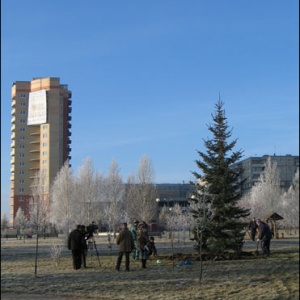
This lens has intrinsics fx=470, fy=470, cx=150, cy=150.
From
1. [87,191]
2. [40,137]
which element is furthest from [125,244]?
[40,137]

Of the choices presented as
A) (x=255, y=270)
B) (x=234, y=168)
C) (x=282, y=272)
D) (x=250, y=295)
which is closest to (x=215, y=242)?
(x=234, y=168)

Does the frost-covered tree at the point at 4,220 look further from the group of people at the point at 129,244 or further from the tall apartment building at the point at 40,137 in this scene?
the tall apartment building at the point at 40,137

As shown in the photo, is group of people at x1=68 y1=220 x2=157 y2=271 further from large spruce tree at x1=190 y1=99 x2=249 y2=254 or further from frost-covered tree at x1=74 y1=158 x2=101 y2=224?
frost-covered tree at x1=74 y1=158 x2=101 y2=224

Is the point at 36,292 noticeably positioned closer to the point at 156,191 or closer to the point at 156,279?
Answer: the point at 156,279

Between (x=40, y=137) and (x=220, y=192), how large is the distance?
87647 mm

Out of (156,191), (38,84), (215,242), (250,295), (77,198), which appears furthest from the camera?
(38,84)

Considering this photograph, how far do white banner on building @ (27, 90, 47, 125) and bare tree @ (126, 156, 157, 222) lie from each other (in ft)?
122

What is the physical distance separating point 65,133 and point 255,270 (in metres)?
90.6

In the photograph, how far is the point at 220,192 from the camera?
1972cm

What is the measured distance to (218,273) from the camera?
13523 millimetres

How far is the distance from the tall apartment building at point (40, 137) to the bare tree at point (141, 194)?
31.8 m

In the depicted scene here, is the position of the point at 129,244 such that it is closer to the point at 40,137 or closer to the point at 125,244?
the point at 125,244

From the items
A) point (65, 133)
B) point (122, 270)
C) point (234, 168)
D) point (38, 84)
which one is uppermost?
point (38, 84)

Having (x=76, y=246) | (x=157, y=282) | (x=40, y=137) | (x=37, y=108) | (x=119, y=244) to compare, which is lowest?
(x=157, y=282)
